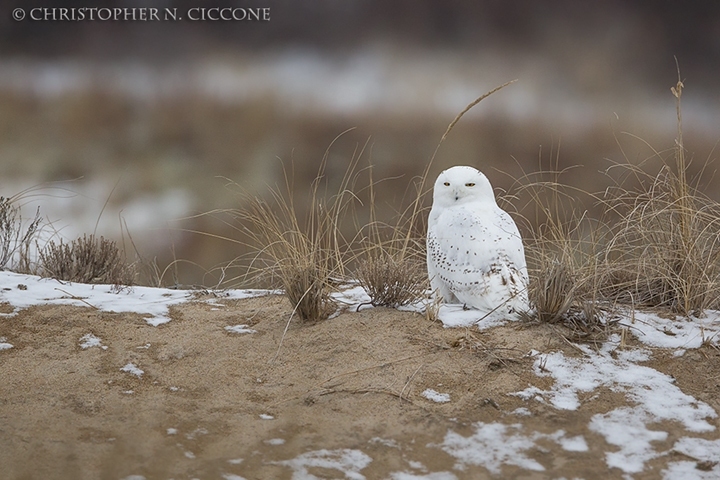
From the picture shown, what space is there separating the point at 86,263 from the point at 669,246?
3621 millimetres

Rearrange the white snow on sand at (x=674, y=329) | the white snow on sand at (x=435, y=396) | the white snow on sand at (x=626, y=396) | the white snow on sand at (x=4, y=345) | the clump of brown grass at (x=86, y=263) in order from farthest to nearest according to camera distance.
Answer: the clump of brown grass at (x=86, y=263)
the white snow on sand at (x=4, y=345)
the white snow on sand at (x=674, y=329)
the white snow on sand at (x=435, y=396)
the white snow on sand at (x=626, y=396)

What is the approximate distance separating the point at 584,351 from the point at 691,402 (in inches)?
19.5

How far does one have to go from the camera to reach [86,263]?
4875 mm

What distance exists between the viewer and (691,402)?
2.78 metres

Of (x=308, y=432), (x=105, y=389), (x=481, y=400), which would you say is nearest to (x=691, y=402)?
(x=481, y=400)

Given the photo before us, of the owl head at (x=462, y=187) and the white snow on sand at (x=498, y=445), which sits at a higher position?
the owl head at (x=462, y=187)

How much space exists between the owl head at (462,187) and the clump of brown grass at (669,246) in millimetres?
691

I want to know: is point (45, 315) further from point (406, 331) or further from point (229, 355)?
point (406, 331)

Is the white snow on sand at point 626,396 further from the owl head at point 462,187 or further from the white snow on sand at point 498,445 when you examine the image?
the owl head at point 462,187

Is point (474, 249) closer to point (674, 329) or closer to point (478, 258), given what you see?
point (478, 258)

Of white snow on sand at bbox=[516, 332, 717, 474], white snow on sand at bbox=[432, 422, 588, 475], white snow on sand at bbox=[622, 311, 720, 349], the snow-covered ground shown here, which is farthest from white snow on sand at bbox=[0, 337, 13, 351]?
white snow on sand at bbox=[622, 311, 720, 349]

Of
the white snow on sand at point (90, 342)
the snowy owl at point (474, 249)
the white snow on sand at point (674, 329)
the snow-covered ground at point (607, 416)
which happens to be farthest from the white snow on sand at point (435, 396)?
the white snow on sand at point (90, 342)

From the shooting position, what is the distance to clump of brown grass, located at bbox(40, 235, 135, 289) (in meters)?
4.83

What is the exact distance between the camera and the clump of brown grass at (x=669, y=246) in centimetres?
359
